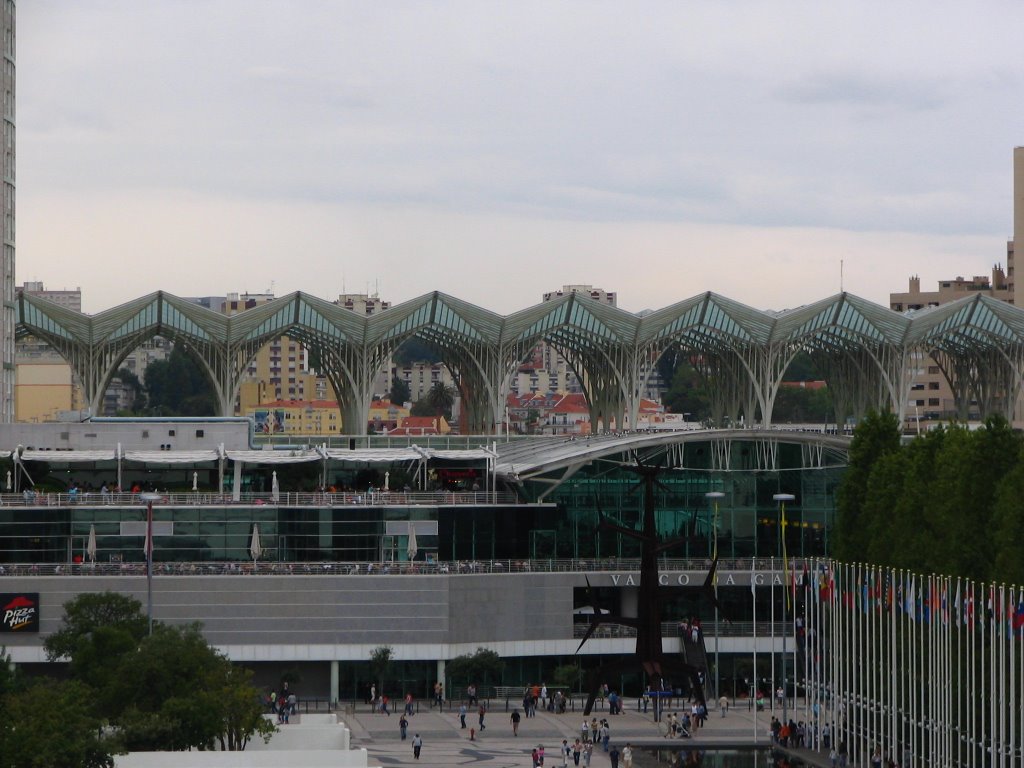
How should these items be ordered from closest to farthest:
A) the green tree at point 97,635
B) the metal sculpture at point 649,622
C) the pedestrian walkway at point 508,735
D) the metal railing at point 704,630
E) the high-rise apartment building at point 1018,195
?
the green tree at point 97,635, the pedestrian walkway at point 508,735, the metal sculpture at point 649,622, the metal railing at point 704,630, the high-rise apartment building at point 1018,195

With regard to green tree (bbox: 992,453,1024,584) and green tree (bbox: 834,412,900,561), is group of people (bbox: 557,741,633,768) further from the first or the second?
green tree (bbox: 992,453,1024,584)

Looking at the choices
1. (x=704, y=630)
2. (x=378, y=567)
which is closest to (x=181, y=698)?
(x=378, y=567)

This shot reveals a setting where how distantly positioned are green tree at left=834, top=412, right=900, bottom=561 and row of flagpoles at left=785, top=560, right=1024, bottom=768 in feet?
4.80

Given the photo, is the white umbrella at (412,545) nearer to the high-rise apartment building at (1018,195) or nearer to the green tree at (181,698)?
the green tree at (181,698)

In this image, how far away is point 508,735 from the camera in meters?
72.1

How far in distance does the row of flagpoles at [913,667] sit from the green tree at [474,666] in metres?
11.6

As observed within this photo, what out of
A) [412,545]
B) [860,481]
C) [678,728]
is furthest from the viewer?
[412,545]

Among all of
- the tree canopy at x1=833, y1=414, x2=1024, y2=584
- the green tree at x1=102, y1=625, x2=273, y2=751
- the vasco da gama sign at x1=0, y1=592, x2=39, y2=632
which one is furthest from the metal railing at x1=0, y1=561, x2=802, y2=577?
the green tree at x1=102, y1=625, x2=273, y2=751

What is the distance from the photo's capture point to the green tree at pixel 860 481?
2859 inches

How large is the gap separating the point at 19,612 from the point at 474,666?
16.4m

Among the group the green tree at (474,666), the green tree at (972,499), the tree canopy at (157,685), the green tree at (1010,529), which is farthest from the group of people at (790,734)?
the tree canopy at (157,685)

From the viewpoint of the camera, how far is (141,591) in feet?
261

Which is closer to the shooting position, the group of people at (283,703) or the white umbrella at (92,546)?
the group of people at (283,703)

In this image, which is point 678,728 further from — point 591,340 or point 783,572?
point 591,340
